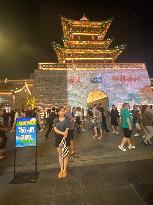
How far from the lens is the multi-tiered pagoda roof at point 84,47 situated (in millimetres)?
31047

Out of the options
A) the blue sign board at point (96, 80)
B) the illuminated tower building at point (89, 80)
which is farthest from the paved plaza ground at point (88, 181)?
the blue sign board at point (96, 80)

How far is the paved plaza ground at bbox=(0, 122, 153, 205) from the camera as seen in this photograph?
4.21 m

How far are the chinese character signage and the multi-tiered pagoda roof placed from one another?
84.1 ft

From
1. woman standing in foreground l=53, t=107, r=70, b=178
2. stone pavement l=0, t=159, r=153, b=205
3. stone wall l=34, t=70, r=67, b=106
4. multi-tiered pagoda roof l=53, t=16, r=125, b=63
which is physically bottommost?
stone pavement l=0, t=159, r=153, b=205

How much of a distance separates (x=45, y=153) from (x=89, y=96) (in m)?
21.1

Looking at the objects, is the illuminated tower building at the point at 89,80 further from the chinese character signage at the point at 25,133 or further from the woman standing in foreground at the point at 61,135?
the woman standing in foreground at the point at 61,135

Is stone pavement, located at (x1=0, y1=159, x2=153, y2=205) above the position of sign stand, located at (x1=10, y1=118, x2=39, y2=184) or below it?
below

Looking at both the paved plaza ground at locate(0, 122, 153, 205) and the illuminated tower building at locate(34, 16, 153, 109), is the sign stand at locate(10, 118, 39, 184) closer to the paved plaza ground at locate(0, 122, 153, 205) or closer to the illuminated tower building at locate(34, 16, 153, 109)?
the paved plaza ground at locate(0, 122, 153, 205)

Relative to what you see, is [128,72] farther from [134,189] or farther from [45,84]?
[134,189]

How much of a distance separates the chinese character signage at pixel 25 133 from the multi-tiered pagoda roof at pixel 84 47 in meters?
25.6

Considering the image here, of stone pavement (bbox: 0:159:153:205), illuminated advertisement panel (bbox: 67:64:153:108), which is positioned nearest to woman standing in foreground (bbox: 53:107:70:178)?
stone pavement (bbox: 0:159:153:205)

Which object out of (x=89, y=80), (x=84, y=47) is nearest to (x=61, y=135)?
(x=89, y=80)

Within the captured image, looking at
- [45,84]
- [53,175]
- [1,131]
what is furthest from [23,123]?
[45,84]

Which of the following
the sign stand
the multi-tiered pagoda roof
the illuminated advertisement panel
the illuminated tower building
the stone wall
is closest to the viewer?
the sign stand
